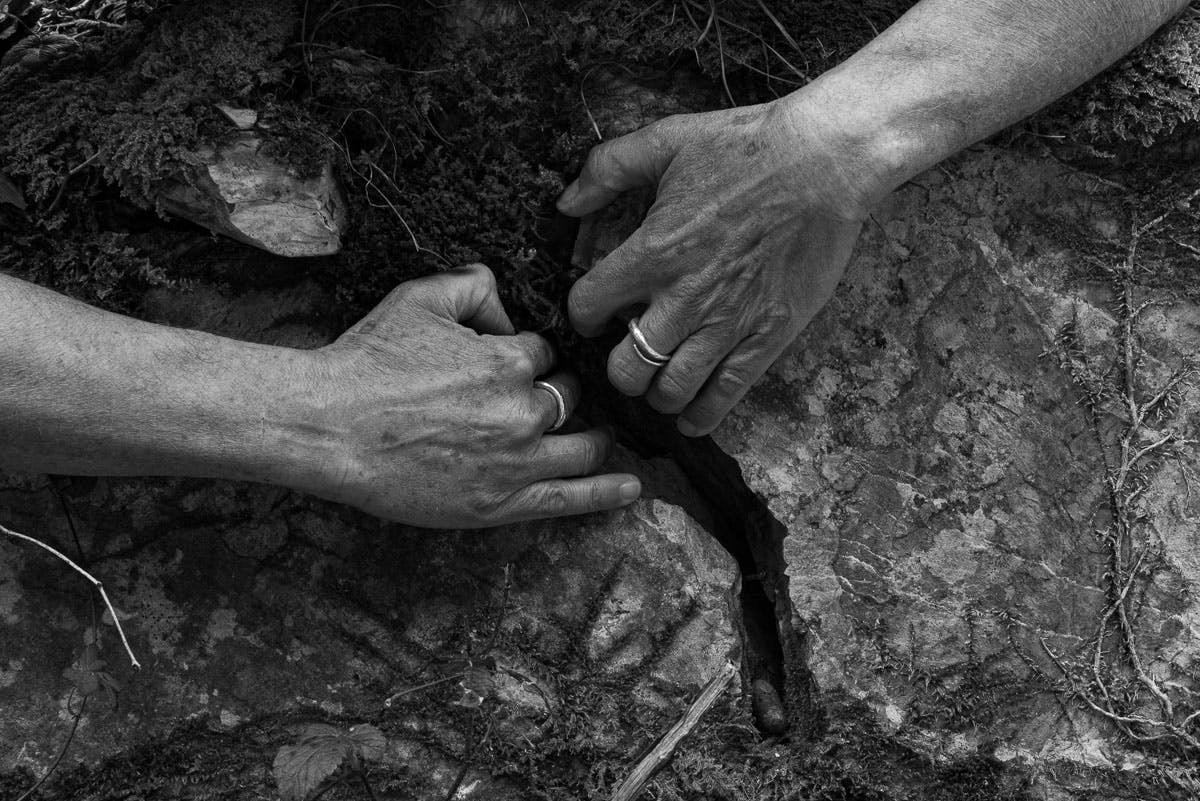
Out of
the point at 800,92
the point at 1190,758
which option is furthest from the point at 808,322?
the point at 1190,758

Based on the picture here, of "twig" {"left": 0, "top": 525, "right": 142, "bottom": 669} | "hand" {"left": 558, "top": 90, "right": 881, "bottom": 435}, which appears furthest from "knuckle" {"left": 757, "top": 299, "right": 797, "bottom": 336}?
"twig" {"left": 0, "top": 525, "right": 142, "bottom": 669}

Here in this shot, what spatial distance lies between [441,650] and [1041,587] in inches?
53.3

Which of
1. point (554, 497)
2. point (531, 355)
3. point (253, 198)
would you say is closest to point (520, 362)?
point (531, 355)

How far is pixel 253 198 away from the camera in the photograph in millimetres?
2125

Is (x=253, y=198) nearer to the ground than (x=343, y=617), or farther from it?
farther from it

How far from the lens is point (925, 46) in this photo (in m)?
2.01

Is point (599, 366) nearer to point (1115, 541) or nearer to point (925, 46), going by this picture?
point (925, 46)

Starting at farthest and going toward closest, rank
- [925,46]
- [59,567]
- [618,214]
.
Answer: [618,214] → [59,567] → [925,46]

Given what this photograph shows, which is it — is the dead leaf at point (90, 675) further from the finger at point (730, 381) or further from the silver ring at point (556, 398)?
the finger at point (730, 381)

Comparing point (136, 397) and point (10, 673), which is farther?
point (10, 673)

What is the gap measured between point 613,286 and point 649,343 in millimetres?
148

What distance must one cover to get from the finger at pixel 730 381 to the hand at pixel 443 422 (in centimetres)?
25

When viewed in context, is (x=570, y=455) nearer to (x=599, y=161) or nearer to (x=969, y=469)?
(x=599, y=161)

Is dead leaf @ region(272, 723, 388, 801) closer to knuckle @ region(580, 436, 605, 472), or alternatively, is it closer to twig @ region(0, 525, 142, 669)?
twig @ region(0, 525, 142, 669)
